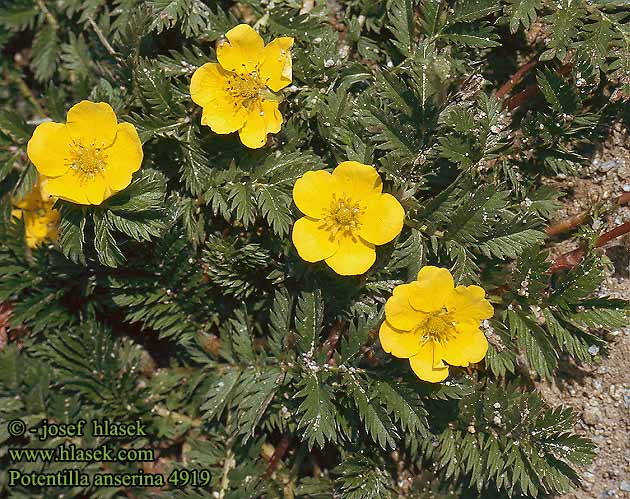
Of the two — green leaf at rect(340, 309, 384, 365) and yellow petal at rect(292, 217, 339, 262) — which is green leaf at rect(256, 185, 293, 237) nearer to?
yellow petal at rect(292, 217, 339, 262)

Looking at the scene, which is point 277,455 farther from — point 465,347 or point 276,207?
point 276,207

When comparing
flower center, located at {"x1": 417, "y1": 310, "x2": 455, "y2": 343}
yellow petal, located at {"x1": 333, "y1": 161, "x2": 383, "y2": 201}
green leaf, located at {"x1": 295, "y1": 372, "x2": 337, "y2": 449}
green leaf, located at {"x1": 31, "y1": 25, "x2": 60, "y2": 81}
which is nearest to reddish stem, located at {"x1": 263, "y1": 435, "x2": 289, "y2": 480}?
green leaf, located at {"x1": 295, "y1": 372, "x2": 337, "y2": 449}

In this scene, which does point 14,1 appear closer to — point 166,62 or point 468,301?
point 166,62

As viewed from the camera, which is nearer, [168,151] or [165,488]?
[168,151]

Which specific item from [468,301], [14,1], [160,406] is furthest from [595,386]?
[14,1]

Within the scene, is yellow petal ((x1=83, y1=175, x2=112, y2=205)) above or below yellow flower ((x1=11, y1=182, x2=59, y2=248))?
above

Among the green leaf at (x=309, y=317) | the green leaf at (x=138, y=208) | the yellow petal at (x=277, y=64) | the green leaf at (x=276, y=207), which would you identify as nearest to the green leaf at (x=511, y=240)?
the green leaf at (x=309, y=317)

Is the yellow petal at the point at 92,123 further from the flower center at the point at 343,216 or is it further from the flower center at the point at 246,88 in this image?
the flower center at the point at 343,216
